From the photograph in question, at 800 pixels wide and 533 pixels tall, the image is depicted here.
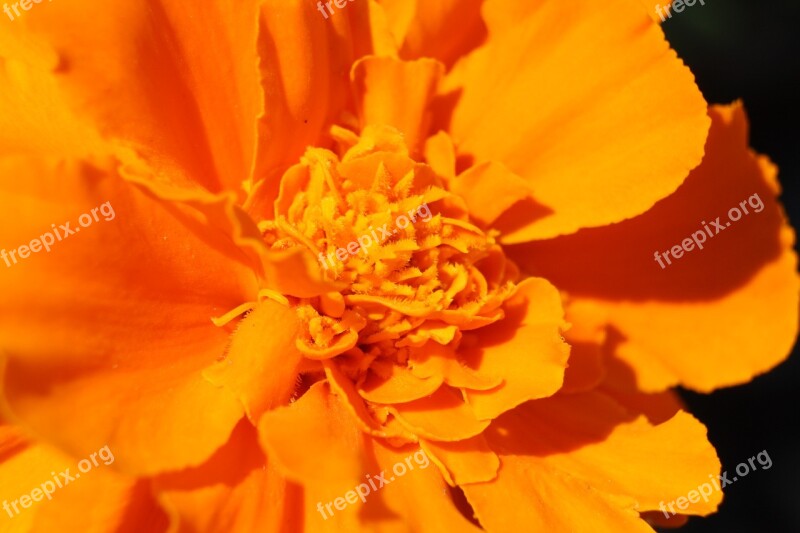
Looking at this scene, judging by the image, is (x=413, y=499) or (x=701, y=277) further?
(x=701, y=277)

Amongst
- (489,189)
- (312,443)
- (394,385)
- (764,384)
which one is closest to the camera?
(312,443)

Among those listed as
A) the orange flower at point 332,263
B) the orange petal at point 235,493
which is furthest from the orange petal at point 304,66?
the orange petal at point 235,493

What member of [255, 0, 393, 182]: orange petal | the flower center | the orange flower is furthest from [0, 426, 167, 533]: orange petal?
[255, 0, 393, 182]: orange petal

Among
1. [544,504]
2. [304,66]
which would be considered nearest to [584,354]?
[544,504]

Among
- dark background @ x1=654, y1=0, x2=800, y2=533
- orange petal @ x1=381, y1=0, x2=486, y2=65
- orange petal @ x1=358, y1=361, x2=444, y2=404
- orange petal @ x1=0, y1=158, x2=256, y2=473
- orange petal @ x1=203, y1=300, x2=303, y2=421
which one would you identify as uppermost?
orange petal @ x1=381, y1=0, x2=486, y2=65

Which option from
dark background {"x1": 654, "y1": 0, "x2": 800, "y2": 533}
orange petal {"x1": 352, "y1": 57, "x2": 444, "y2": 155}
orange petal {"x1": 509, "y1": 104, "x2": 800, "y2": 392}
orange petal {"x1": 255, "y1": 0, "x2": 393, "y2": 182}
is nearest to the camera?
orange petal {"x1": 255, "y1": 0, "x2": 393, "y2": 182}

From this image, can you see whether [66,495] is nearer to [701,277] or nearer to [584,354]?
[584,354]

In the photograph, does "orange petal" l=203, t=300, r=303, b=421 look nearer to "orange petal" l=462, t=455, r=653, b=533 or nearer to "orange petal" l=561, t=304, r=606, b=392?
"orange petal" l=462, t=455, r=653, b=533
